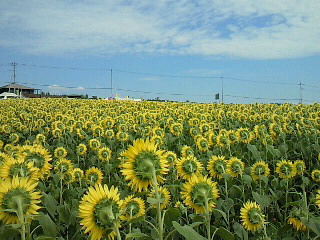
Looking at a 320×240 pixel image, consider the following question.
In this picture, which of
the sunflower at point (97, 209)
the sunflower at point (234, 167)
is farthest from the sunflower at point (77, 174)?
the sunflower at point (97, 209)

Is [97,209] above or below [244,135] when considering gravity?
below

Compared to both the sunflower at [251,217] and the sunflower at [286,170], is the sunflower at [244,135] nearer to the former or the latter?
the sunflower at [286,170]

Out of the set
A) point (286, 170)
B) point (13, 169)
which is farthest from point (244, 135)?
point (13, 169)

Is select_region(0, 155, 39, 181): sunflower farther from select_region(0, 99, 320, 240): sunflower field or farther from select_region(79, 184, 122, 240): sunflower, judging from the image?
select_region(79, 184, 122, 240): sunflower

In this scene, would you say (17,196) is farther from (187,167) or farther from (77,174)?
(77,174)

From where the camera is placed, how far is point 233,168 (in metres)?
2.89

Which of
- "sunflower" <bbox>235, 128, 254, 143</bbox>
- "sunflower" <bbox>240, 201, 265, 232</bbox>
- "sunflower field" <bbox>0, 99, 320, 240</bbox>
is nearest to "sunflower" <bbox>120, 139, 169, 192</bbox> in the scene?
"sunflower field" <bbox>0, 99, 320, 240</bbox>

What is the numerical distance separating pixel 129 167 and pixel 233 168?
1793 millimetres

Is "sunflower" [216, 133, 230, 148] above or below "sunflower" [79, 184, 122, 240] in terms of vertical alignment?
above

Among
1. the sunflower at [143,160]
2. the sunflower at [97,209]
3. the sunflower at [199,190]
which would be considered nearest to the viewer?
the sunflower at [97,209]

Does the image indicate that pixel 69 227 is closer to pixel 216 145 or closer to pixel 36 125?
pixel 216 145

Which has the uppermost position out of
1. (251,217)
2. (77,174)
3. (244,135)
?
(244,135)

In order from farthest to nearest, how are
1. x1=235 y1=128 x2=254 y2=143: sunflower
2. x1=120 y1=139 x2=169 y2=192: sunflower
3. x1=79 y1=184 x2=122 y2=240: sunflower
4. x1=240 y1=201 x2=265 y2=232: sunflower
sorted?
x1=235 y1=128 x2=254 y2=143: sunflower, x1=240 y1=201 x2=265 y2=232: sunflower, x1=120 y1=139 x2=169 y2=192: sunflower, x1=79 y1=184 x2=122 y2=240: sunflower

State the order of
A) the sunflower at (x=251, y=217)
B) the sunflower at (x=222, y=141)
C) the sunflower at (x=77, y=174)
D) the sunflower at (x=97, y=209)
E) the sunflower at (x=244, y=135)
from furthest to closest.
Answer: the sunflower at (x=244, y=135)
the sunflower at (x=222, y=141)
the sunflower at (x=77, y=174)
the sunflower at (x=251, y=217)
the sunflower at (x=97, y=209)
